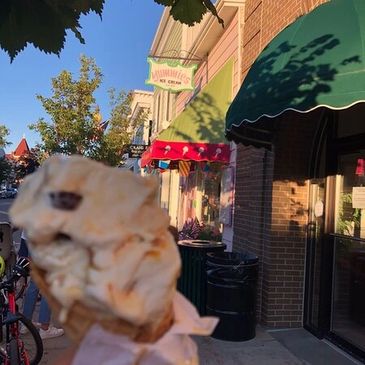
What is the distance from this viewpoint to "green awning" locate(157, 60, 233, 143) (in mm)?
9648

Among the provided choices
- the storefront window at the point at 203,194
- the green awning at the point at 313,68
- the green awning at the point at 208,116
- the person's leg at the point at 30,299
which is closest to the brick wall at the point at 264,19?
the green awning at the point at 208,116

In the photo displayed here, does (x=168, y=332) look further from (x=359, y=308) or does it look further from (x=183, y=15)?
(x=359, y=308)

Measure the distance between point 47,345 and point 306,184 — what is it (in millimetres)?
3963

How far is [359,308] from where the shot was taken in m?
6.04

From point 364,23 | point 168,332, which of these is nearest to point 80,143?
point 364,23

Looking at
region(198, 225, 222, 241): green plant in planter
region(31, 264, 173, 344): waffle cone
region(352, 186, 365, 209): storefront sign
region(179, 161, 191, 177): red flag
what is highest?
region(179, 161, 191, 177): red flag

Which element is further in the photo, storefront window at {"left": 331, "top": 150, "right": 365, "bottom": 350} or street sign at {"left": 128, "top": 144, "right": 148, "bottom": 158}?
street sign at {"left": 128, "top": 144, "right": 148, "bottom": 158}

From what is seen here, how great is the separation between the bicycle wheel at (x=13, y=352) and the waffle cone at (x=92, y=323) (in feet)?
13.0

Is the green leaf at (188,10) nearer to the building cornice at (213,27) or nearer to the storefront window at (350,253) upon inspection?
the storefront window at (350,253)

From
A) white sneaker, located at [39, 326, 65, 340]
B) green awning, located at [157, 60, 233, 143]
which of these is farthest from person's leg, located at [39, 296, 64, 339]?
green awning, located at [157, 60, 233, 143]

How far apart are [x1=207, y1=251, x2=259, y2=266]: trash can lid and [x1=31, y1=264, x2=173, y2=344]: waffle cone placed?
212 inches

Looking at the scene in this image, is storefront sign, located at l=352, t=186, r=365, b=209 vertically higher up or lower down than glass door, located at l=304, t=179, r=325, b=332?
higher up

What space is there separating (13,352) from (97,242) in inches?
165

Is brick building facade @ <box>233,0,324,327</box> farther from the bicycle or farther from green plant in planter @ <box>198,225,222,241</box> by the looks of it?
the bicycle
